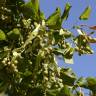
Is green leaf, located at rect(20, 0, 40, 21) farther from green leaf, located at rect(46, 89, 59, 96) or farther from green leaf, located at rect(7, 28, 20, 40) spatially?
green leaf, located at rect(46, 89, 59, 96)

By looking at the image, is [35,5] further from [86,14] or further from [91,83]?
[91,83]

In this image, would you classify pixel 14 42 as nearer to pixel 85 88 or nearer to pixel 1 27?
pixel 1 27

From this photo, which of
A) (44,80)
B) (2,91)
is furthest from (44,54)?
(2,91)

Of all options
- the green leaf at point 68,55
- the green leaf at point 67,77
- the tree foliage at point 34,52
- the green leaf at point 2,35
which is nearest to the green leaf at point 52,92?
the tree foliage at point 34,52

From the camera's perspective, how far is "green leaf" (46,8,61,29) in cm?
235

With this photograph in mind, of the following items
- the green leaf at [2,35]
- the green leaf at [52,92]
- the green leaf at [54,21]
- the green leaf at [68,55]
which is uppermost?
the green leaf at [54,21]

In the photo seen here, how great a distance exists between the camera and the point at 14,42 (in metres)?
2.34

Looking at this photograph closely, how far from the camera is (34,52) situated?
7.67 ft

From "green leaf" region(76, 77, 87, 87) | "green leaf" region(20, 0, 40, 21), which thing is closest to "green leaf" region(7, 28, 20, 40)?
"green leaf" region(20, 0, 40, 21)

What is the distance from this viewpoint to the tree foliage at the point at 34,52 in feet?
7.39

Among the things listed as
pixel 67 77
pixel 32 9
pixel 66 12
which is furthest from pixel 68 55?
pixel 32 9

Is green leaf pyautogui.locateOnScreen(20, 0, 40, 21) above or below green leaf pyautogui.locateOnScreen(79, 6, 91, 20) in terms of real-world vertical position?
above

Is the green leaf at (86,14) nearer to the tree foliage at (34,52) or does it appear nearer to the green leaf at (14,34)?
the tree foliage at (34,52)

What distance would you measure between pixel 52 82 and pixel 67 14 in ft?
1.42
